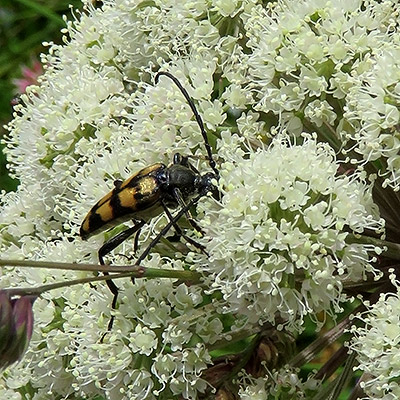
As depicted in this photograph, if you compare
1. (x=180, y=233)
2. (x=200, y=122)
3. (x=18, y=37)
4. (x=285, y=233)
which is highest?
(x=18, y=37)

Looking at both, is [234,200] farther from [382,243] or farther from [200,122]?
[382,243]

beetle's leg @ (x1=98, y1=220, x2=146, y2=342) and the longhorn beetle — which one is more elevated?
the longhorn beetle

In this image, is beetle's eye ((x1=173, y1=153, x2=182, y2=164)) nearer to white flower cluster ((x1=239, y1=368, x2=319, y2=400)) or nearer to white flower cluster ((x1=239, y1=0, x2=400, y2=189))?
white flower cluster ((x1=239, y1=0, x2=400, y2=189))

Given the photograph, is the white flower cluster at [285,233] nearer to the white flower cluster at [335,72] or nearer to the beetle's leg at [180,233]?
the beetle's leg at [180,233]

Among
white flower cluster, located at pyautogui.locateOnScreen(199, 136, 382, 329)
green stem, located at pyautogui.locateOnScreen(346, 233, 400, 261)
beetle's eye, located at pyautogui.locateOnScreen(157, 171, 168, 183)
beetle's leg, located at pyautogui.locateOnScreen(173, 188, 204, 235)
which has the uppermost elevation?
beetle's eye, located at pyautogui.locateOnScreen(157, 171, 168, 183)

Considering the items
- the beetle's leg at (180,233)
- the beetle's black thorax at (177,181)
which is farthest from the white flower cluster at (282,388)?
the beetle's black thorax at (177,181)

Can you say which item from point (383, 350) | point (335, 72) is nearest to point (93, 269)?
point (383, 350)

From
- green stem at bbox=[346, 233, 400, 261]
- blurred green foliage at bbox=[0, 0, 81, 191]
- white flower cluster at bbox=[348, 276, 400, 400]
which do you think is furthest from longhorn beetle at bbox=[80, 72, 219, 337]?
blurred green foliage at bbox=[0, 0, 81, 191]
